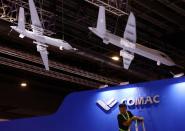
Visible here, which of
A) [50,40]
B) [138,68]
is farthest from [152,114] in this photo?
[138,68]

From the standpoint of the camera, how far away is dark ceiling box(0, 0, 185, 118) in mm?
9586

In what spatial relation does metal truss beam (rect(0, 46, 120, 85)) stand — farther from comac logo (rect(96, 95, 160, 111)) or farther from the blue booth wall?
comac logo (rect(96, 95, 160, 111))

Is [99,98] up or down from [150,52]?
down

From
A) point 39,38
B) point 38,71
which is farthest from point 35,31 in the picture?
point 38,71

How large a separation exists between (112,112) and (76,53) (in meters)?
3.22

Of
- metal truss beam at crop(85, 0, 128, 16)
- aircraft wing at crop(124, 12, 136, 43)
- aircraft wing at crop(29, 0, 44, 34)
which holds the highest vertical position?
metal truss beam at crop(85, 0, 128, 16)

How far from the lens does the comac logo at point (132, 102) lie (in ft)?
26.0

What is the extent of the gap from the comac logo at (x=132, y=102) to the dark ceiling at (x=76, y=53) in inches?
103

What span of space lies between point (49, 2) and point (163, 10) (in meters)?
3.21

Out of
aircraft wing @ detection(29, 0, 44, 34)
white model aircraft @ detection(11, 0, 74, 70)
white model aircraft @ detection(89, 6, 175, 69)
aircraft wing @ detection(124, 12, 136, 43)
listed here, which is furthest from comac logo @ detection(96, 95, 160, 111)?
aircraft wing @ detection(29, 0, 44, 34)

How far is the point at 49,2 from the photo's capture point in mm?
9172

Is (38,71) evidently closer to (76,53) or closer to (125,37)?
(76,53)

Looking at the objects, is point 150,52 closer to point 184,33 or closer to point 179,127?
point 179,127

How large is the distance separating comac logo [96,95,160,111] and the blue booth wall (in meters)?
0.08
